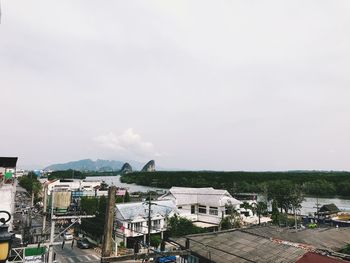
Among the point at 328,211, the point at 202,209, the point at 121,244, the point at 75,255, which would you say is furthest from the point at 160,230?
the point at 328,211

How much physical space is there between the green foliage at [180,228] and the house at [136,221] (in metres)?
1.60

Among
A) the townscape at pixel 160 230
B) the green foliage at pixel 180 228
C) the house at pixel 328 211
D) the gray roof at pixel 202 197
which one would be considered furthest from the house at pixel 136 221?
the house at pixel 328 211

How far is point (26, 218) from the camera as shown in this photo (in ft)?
148

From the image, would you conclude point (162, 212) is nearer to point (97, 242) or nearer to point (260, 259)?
point (97, 242)

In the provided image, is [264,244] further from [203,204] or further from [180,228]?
[203,204]

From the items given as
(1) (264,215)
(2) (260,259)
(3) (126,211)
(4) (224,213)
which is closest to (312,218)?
(1) (264,215)

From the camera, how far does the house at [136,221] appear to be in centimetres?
4241

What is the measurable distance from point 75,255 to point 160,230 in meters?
12.7

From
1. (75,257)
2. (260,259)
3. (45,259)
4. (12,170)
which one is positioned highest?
(12,170)

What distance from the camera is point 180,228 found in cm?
4494

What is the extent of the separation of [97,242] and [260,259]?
34251 millimetres

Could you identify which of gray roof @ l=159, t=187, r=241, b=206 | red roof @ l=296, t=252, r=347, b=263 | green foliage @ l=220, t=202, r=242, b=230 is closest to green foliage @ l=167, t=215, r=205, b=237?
green foliage @ l=220, t=202, r=242, b=230

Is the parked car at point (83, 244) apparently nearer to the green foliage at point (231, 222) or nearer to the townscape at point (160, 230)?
the townscape at point (160, 230)

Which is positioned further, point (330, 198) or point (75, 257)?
point (330, 198)
